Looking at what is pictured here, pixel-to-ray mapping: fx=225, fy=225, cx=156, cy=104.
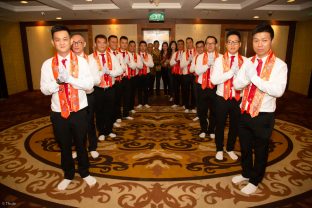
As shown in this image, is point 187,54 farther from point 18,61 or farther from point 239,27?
point 18,61

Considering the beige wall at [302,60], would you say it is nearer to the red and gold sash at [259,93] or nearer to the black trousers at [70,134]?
the red and gold sash at [259,93]

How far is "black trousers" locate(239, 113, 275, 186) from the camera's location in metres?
2.41

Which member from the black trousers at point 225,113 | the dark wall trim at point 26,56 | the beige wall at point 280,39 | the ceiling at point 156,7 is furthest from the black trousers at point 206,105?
the dark wall trim at point 26,56

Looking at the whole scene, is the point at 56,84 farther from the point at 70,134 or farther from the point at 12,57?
the point at 12,57

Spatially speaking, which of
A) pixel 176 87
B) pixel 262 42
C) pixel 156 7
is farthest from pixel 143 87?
pixel 262 42

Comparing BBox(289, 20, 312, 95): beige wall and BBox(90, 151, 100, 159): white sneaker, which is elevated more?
BBox(289, 20, 312, 95): beige wall

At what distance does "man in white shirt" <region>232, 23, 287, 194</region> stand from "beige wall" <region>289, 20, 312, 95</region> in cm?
776

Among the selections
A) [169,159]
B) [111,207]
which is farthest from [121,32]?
[111,207]

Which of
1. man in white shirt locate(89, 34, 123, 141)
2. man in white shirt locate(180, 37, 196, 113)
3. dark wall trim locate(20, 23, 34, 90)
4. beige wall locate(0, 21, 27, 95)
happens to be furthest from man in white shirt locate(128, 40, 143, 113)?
dark wall trim locate(20, 23, 34, 90)

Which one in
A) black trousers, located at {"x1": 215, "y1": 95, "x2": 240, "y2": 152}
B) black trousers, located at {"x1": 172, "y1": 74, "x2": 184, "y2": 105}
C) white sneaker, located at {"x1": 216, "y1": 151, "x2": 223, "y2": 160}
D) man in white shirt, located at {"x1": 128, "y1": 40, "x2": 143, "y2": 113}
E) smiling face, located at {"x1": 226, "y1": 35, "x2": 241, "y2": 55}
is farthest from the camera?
black trousers, located at {"x1": 172, "y1": 74, "x2": 184, "y2": 105}

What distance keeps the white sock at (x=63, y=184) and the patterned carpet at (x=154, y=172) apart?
0.25 ft

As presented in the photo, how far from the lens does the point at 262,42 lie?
7.48 feet

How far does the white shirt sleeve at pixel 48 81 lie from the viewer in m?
2.36

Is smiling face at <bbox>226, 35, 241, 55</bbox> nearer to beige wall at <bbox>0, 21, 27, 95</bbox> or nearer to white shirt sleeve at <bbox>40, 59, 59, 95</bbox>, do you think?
white shirt sleeve at <bbox>40, 59, 59, 95</bbox>
